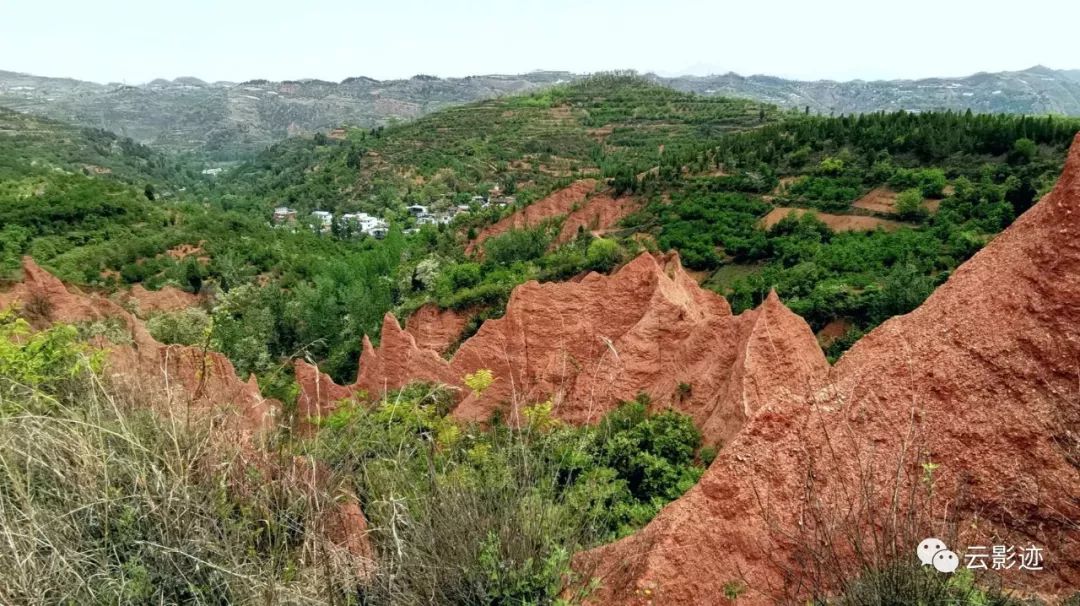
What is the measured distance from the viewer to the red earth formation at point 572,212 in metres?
52.3

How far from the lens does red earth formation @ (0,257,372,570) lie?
604 cm

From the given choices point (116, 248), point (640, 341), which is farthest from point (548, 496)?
point (116, 248)

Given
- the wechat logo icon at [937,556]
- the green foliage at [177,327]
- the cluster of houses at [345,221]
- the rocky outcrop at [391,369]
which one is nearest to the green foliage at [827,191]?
the rocky outcrop at [391,369]

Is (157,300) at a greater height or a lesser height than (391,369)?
lesser

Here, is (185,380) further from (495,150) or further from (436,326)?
(495,150)

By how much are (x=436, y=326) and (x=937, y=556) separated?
30.6m

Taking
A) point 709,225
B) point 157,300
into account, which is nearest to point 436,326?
point 157,300

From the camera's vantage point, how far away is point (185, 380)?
27.8 feet

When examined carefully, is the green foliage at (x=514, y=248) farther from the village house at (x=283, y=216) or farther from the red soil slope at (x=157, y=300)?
the village house at (x=283, y=216)

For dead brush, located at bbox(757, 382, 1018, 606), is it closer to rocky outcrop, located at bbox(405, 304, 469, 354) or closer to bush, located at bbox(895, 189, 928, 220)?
rocky outcrop, located at bbox(405, 304, 469, 354)

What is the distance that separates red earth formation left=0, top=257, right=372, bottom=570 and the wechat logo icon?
4.60m

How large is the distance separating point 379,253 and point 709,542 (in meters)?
45.8

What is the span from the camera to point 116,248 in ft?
150

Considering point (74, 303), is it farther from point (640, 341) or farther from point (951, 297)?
point (951, 297)
